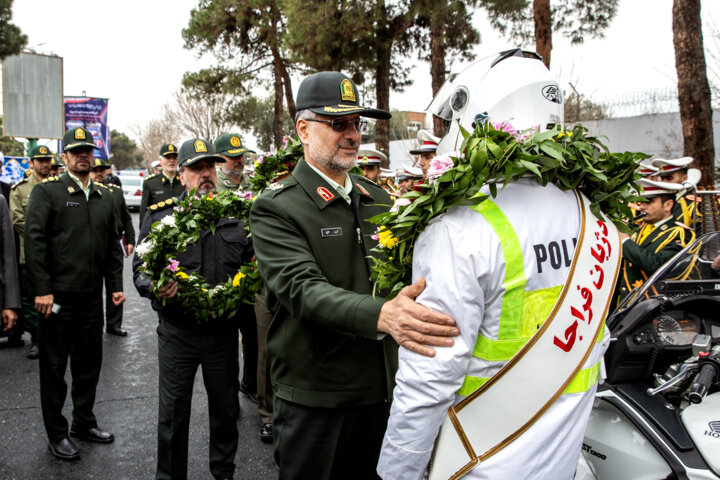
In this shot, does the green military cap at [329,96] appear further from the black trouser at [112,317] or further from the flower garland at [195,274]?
the black trouser at [112,317]

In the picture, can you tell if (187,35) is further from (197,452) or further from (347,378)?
(347,378)

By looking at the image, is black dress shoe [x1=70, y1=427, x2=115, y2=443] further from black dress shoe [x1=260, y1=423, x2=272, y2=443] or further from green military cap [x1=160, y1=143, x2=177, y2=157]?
green military cap [x1=160, y1=143, x2=177, y2=157]

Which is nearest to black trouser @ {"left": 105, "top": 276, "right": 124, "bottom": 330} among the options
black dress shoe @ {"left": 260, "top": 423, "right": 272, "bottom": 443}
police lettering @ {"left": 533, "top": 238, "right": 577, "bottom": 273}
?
black dress shoe @ {"left": 260, "top": 423, "right": 272, "bottom": 443}

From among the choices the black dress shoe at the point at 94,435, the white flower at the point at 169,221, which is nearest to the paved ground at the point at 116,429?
the black dress shoe at the point at 94,435

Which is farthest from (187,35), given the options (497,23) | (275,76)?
(497,23)

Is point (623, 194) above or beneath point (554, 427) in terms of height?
above

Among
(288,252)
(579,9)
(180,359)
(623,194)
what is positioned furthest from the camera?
(579,9)

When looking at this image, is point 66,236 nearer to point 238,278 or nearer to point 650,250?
point 238,278

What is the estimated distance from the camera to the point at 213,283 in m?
3.83

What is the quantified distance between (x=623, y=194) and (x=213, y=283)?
268 cm

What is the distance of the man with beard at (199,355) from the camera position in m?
3.60

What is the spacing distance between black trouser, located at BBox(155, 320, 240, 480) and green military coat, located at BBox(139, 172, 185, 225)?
456cm

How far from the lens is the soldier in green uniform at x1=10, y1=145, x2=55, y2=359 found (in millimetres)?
6926

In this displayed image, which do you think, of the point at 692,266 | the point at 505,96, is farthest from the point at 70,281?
the point at 692,266
